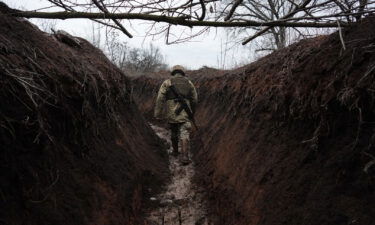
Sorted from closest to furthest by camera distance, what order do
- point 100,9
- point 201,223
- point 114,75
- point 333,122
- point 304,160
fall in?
point 333,122
point 304,160
point 100,9
point 201,223
point 114,75

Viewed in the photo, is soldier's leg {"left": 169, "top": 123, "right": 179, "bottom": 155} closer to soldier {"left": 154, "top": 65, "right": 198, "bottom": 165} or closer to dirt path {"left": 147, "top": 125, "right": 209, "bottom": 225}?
soldier {"left": 154, "top": 65, "right": 198, "bottom": 165}

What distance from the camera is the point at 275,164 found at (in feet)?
12.9

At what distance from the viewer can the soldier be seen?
8172mm

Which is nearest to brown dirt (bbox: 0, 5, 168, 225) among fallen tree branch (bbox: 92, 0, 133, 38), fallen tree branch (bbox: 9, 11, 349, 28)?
fallen tree branch (bbox: 9, 11, 349, 28)

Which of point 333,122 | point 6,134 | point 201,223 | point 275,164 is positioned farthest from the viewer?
point 201,223

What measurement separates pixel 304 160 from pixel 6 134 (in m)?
2.54

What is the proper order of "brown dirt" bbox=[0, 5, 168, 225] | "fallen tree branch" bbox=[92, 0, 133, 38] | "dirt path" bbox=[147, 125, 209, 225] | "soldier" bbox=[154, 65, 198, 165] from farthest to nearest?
1. "soldier" bbox=[154, 65, 198, 165]
2. "dirt path" bbox=[147, 125, 209, 225]
3. "fallen tree branch" bbox=[92, 0, 133, 38]
4. "brown dirt" bbox=[0, 5, 168, 225]

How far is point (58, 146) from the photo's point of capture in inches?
134

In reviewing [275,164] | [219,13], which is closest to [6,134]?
[219,13]

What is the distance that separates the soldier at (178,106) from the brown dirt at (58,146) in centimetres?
229

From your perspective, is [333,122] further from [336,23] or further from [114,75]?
[114,75]

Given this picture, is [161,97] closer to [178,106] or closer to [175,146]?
[178,106]

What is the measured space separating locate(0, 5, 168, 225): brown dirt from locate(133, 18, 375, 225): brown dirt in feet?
4.76

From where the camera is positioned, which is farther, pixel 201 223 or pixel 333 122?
pixel 201 223
